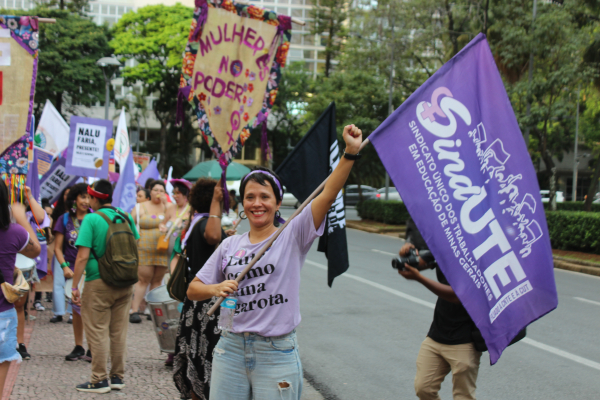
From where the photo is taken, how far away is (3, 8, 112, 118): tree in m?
37.4

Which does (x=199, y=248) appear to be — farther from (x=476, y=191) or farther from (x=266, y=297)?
(x=476, y=191)

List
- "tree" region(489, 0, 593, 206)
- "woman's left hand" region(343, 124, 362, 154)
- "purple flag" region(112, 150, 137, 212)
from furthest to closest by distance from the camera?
"tree" region(489, 0, 593, 206) → "purple flag" region(112, 150, 137, 212) → "woman's left hand" region(343, 124, 362, 154)

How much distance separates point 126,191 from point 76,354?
324 centimetres

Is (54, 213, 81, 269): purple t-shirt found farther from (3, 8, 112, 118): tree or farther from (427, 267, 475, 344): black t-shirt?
(3, 8, 112, 118): tree

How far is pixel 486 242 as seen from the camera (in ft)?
10.1

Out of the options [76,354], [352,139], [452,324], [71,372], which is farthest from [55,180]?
[352,139]

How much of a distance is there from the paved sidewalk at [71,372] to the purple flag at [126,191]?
6.77 feet

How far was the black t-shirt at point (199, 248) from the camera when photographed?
15.0 ft

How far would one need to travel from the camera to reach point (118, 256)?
→ 5105 millimetres

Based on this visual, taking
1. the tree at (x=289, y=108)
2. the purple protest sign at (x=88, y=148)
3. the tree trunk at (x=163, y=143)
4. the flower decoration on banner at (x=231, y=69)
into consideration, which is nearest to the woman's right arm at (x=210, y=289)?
the flower decoration on banner at (x=231, y=69)

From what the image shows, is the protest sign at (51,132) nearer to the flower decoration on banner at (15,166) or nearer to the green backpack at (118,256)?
the flower decoration on banner at (15,166)

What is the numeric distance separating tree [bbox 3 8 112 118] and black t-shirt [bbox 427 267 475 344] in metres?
37.5

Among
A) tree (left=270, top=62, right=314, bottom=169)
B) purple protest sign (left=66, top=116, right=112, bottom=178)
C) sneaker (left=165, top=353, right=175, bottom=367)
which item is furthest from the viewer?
tree (left=270, top=62, right=314, bottom=169)

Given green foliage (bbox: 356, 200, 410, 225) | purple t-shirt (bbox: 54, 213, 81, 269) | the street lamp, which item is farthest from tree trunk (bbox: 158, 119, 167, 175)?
purple t-shirt (bbox: 54, 213, 81, 269)
